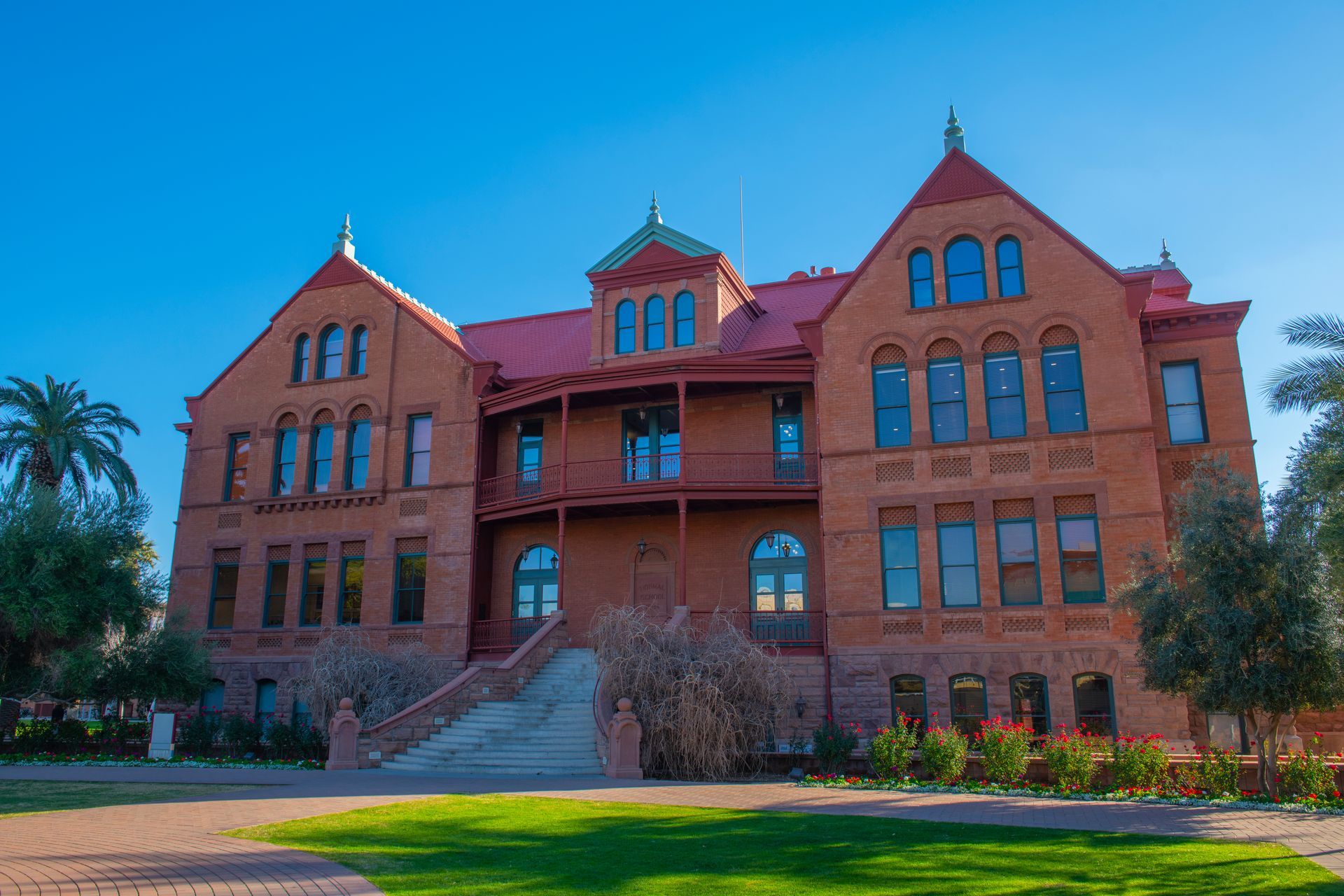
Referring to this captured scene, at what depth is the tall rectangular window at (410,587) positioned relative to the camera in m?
26.9

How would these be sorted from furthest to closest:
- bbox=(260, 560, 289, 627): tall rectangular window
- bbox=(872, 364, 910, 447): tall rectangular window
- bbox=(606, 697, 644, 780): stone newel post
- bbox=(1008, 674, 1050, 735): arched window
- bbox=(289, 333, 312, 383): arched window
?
1. bbox=(289, 333, 312, 383): arched window
2. bbox=(260, 560, 289, 627): tall rectangular window
3. bbox=(872, 364, 910, 447): tall rectangular window
4. bbox=(1008, 674, 1050, 735): arched window
5. bbox=(606, 697, 644, 780): stone newel post

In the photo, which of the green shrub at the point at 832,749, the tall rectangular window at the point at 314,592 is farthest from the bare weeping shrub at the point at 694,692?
the tall rectangular window at the point at 314,592

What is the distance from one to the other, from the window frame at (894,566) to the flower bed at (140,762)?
1210cm

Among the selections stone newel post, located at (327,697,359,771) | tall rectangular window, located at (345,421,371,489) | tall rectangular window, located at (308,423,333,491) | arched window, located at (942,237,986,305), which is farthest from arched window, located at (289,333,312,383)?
arched window, located at (942,237,986,305)

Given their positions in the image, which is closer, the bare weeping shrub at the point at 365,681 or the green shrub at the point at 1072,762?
the green shrub at the point at 1072,762

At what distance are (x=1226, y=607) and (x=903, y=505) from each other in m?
8.62

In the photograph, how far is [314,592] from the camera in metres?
28.0

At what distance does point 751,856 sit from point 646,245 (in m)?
20.7

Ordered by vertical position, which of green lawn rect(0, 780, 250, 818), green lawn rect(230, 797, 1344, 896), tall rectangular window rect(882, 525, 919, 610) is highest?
tall rectangular window rect(882, 525, 919, 610)

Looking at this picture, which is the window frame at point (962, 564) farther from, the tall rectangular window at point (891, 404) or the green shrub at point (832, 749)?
the green shrub at point (832, 749)

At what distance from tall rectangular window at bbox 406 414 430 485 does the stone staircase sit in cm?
848

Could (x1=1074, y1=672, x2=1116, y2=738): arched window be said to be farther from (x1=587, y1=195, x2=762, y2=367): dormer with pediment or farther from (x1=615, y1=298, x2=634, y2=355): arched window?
(x1=615, y1=298, x2=634, y2=355): arched window

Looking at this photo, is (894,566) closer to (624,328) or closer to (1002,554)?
(1002,554)

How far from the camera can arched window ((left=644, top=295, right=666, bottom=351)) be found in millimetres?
27188
